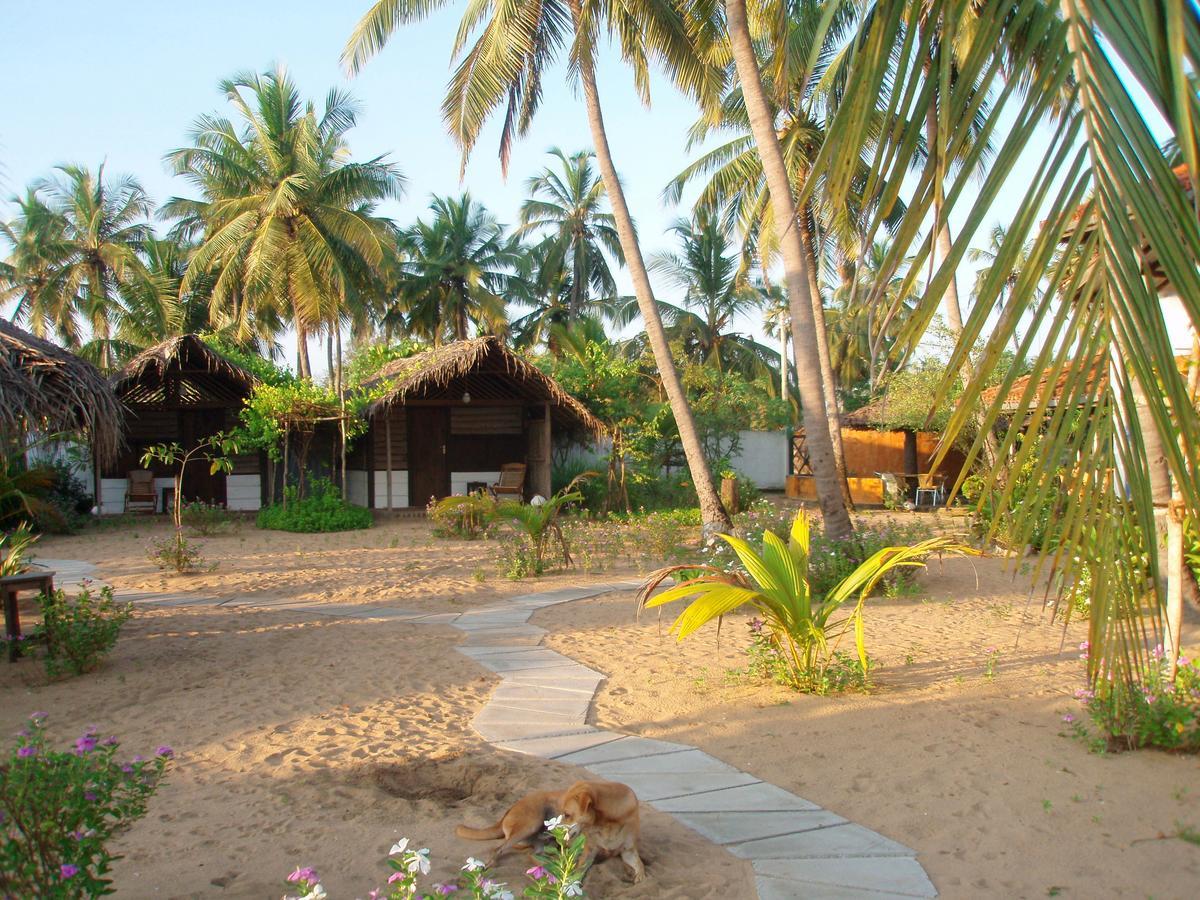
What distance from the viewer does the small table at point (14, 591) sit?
6336mm

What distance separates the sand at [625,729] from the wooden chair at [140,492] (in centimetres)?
1037

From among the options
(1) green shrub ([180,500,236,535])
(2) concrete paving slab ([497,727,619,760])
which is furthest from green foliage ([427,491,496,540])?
(2) concrete paving slab ([497,727,619,760])

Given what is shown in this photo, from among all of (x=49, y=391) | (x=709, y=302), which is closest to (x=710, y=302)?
(x=709, y=302)

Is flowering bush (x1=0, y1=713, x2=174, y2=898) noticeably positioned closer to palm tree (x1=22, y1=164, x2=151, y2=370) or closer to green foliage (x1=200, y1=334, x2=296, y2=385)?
green foliage (x1=200, y1=334, x2=296, y2=385)

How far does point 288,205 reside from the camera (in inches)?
797

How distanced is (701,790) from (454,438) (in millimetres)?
15427

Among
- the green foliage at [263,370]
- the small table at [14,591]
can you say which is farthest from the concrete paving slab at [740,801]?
the green foliage at [263,370]

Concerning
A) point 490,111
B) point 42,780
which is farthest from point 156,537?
point 42,780

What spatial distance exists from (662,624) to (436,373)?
9.23 m

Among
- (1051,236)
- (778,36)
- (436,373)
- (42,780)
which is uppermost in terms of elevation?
(778,36)

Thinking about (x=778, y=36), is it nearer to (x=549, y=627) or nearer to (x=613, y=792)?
(x=549, y=627)

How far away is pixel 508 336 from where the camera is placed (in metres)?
32.7

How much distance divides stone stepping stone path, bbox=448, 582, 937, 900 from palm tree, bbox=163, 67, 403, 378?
52.9ft

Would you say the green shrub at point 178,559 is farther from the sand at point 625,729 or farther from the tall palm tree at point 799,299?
the tall palm tree at point 799,299
